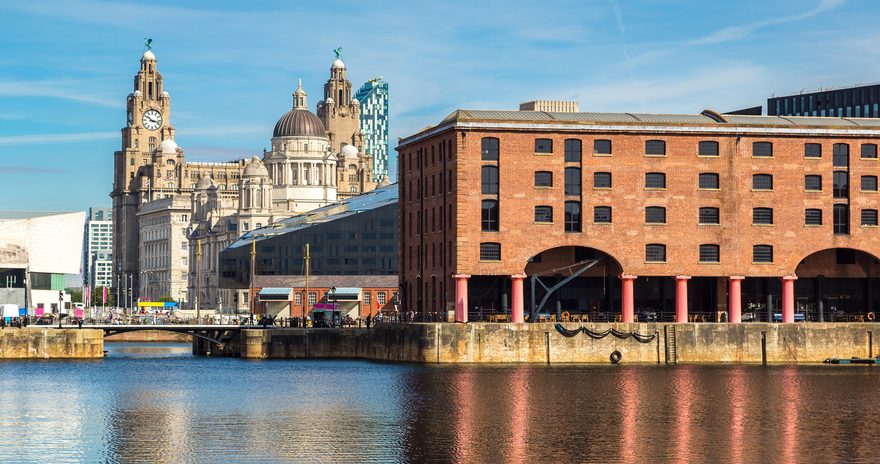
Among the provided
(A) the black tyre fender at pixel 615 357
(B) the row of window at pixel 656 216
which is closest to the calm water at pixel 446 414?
(A) the black tyre fender at pixel 615 357

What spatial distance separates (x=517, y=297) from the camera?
13050cm

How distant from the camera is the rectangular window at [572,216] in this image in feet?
433

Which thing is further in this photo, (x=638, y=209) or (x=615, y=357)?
(x=638, y=209)

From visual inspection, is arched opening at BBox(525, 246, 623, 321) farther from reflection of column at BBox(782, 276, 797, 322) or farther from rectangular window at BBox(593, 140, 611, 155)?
reflection of column at BBox(782, 276, 797, 322)

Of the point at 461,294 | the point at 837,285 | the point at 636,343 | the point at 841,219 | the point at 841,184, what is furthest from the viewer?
the point at 837,285

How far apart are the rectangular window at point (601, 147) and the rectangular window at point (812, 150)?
52.3 feet

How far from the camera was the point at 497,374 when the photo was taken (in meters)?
115

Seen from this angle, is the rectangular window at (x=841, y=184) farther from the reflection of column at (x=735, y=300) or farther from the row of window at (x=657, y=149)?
the reflection of column at (x=735, y=300)

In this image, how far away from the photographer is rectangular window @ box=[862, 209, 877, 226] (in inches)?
5374

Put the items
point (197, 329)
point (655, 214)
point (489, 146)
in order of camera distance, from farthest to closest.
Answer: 1. point (197, 329)
2. point (655, 214)
3. point (489, 146)

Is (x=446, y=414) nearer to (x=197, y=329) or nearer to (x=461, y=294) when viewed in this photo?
(x=461, y=294)

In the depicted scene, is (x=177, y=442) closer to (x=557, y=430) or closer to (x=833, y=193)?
(x=557, y=430)

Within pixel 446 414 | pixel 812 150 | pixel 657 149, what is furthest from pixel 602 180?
pixel 446 414

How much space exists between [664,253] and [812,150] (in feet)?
46.9
